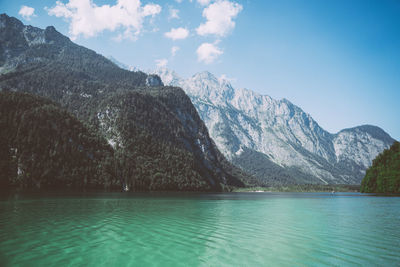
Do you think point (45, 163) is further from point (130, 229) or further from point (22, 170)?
point (130, 229)

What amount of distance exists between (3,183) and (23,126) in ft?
142

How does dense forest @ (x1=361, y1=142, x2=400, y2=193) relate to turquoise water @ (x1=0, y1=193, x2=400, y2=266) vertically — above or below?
above

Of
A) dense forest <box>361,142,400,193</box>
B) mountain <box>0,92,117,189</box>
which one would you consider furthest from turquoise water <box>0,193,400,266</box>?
mountain <box>0,92,117,189</box>

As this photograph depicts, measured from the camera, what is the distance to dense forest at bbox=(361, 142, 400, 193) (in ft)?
455

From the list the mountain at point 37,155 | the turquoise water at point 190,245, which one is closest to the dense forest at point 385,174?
the turquoise water at point 190,245

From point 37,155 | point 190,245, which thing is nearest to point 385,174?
point 190,245

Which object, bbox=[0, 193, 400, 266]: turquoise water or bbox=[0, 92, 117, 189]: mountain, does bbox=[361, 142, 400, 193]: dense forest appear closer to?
bbox=[0, 193, 400, 266]: turquoise water

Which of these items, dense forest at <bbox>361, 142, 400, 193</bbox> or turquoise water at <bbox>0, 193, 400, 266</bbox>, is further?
dense forest at <bbox>361, 142, 400, 193</bbox>

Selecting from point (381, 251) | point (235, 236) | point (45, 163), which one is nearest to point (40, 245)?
point (235, 236)

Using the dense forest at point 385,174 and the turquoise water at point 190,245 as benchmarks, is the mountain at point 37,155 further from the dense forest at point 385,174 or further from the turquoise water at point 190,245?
the dense forest at point 385,174

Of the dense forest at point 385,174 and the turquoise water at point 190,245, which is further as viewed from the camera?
the dense forest at point 385,174

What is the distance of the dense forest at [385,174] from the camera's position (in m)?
139

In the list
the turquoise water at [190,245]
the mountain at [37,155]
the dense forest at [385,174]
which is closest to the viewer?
the turquoise water at [190,245]

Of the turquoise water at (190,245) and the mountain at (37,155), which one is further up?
the mountain at (37,155)
